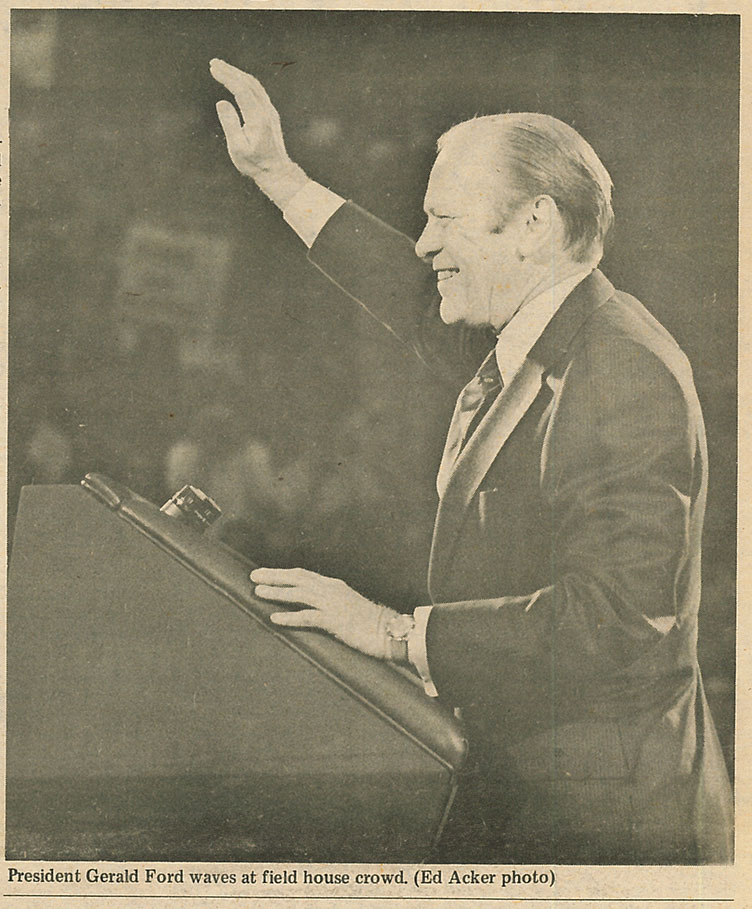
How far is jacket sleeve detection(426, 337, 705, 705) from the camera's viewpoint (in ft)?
Answer: 8.74

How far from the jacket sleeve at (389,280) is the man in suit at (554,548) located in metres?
0.02

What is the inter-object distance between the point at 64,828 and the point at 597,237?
Answer: 2.11m

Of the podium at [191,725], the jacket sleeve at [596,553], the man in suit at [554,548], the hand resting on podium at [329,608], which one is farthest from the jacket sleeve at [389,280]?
the podium at [191,725]

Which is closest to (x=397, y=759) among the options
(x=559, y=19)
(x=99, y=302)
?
(x=99, y=302)

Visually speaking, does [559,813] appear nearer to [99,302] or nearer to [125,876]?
[125,876]

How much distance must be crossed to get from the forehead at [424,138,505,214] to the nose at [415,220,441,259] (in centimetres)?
5

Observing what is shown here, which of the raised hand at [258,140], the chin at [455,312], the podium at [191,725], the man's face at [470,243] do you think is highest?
the raised hand at [258,140]

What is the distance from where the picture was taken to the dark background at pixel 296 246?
2846 millimetres

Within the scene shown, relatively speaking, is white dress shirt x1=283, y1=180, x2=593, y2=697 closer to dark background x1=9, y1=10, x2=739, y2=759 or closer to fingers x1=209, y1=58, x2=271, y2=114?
dark background x1=9, y1=10, x2=739, y2=759

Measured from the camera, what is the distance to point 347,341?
288 centimetres

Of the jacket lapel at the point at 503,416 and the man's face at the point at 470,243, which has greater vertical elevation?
the man's face at the point at 470,243

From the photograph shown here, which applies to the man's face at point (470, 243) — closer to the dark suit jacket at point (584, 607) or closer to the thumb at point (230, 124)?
the dark suit jacket at point (584, 607)

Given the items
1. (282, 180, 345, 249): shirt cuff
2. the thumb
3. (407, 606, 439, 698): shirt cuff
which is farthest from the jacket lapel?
the thumb

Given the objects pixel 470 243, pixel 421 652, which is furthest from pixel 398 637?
pixel 470 243
